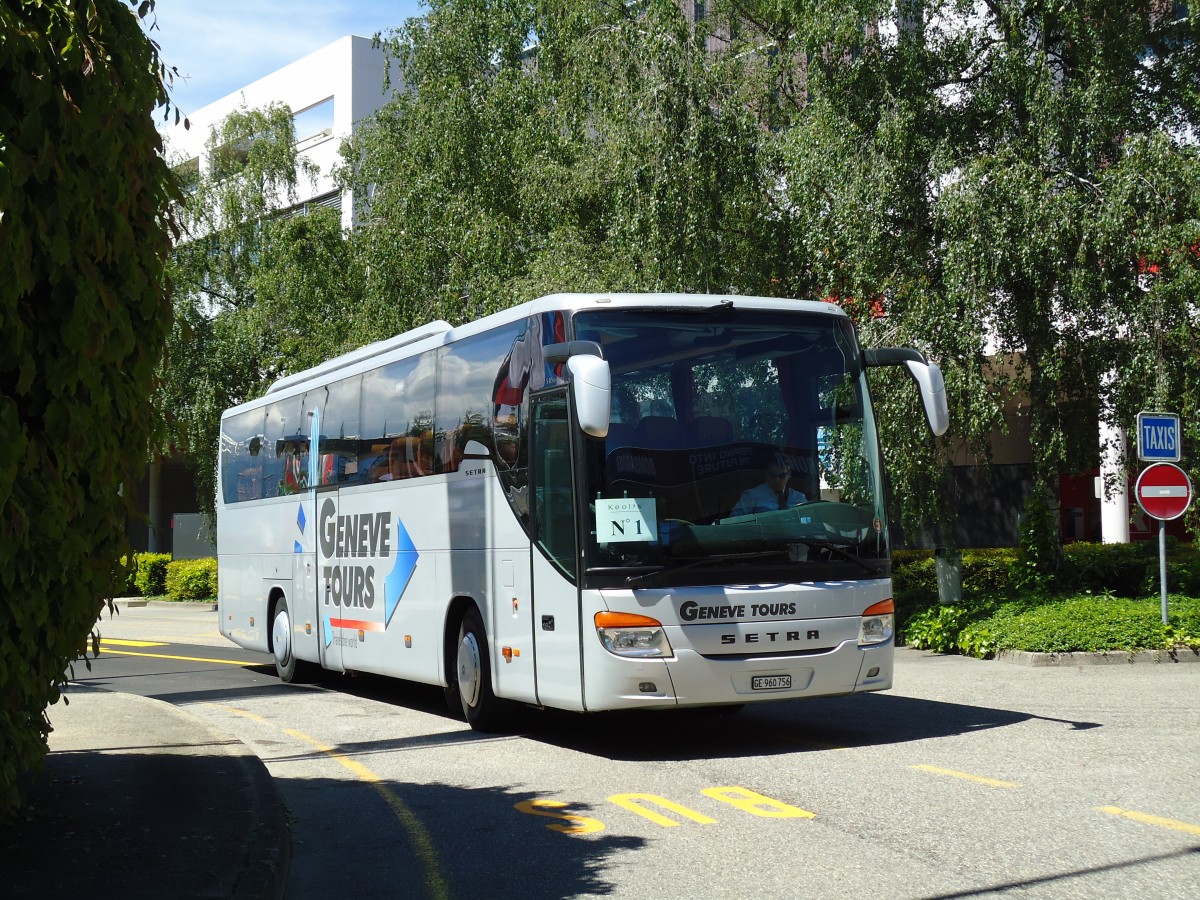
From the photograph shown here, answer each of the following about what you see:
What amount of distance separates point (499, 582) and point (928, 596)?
34.6 ft

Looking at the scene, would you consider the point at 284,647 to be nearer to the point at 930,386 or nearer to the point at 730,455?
the point at 730,455

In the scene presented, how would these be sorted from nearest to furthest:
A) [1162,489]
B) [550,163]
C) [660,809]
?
[660,809]
[1162,489]
[550,163]

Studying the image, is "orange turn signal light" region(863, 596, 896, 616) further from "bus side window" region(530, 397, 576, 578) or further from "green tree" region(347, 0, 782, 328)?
"green tree" region(347, 0, 782, 328)

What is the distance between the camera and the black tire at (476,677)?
447 inches

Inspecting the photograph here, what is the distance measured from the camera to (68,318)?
557 centimetres

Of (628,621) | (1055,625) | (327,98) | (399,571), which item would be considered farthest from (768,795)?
(327,98)

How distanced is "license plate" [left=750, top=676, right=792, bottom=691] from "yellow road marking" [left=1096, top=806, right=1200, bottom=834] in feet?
8.94

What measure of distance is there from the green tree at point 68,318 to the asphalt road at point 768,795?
5.86ft

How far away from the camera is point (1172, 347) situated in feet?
52.5

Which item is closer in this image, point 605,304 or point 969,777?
point 969,777

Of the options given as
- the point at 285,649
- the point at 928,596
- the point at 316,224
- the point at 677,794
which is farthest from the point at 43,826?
the point at 316,224

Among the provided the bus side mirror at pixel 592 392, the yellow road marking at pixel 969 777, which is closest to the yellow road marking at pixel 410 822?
the bus side mirror at pixel 592 392

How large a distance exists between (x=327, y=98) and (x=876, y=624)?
121 ft

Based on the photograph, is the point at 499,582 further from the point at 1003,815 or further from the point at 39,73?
the point at 39,73
